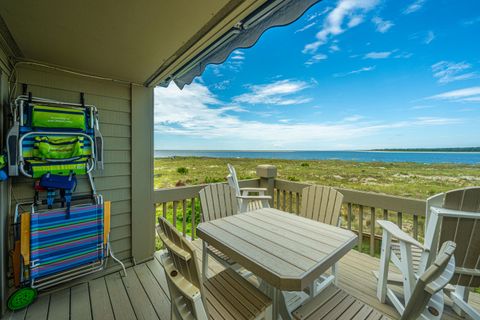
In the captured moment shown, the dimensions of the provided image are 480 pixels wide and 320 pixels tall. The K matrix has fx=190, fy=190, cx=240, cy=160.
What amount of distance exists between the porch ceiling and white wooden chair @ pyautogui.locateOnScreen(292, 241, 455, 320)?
5.02 ft

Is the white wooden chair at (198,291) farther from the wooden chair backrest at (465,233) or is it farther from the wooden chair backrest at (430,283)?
the wooden chair backrest at (465,233)

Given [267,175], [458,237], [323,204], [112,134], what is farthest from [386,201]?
[112,134]

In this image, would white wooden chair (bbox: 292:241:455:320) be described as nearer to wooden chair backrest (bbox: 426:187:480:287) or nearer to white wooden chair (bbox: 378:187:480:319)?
white wooden chair (bbox: 378:187:480:319)

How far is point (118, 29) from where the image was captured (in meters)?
1.37

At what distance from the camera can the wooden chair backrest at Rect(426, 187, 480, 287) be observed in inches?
55.2

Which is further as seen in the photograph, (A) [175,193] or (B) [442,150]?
(B) [442,150]

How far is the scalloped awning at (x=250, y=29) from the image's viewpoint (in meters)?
1.15

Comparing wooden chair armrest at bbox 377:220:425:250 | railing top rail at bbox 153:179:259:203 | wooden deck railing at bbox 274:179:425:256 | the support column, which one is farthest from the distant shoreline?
the support column

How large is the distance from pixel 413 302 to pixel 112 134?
9.35 feet

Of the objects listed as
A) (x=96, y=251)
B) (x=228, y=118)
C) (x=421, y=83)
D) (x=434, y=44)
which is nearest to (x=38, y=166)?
(x=96, y=251)

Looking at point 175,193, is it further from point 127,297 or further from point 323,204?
point 323,204

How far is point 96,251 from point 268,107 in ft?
37.1

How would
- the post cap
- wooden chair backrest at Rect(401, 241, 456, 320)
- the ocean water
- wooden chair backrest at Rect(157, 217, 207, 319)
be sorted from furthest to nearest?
the ocean water
the post cap
wooden chair backrest at Rect(157, 217, 207, 319)
wooden chair backrest at Rect(401, 241, 456, 320)

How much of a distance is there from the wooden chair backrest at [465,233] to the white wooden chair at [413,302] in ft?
1.58
